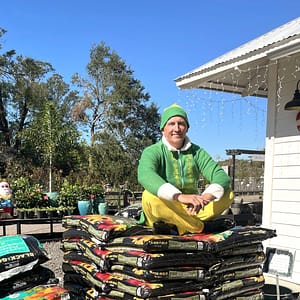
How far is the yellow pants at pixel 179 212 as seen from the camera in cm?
237

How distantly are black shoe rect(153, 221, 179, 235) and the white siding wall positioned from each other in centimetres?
223

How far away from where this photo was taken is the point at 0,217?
7.77 meters

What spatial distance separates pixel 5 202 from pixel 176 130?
6.95m

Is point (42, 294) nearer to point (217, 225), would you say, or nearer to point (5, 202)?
point (217, 225)

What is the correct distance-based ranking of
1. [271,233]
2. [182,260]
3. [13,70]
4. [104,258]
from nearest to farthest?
[182,260]
[104,258]
[271,233]
[13,70]

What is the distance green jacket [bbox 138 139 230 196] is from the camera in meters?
2.54

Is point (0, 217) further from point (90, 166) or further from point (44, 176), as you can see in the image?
point (90, 166)

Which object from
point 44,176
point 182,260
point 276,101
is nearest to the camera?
point 182,260

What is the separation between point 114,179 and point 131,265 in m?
18.6

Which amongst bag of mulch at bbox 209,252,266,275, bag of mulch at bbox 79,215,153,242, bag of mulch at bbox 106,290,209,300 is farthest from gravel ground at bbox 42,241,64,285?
bag of mulch at bbox 209,252,266,275

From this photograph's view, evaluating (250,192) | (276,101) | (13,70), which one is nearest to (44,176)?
(13,70)

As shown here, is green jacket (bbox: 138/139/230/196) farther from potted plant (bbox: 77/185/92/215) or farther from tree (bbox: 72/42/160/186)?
tree (bbox: 72/42/160/186)

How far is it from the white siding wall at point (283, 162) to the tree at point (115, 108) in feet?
56.6

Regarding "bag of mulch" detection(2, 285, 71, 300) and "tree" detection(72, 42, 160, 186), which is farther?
"tree" detection(72, 42, 160, 186)
